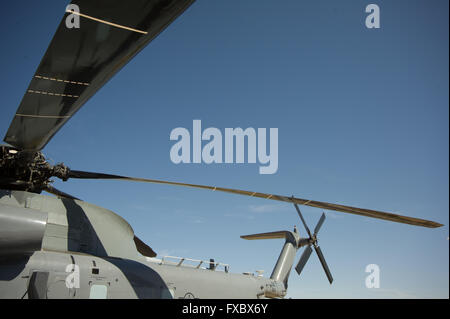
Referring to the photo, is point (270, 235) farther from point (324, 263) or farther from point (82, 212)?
point (82, 212)

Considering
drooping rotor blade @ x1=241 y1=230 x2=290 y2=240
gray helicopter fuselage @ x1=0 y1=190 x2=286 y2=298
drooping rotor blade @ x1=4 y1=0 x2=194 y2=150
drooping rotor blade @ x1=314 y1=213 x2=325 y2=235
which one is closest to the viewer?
drooping rotor blade @ x1=4 y1=0 x2=194 y2=150

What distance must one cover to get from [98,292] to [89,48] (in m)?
5.92

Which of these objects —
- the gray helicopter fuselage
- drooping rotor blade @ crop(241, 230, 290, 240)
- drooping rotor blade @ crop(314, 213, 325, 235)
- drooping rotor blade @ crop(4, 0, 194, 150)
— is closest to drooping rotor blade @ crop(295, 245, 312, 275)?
drooping rotor blade @ crop(314, 213, 325, 235)

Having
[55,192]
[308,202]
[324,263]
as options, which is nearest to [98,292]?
[55,192]

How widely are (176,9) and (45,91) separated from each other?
2028mm

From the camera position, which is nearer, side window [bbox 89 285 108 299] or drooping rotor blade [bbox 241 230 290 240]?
side window [bbox 89 285 108 299]

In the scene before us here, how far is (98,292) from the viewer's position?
7230 millimetres

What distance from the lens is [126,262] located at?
8.33 m

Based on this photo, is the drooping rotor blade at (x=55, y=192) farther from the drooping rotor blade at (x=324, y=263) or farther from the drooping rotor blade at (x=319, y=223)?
the drooping rotor blade at (x=319, y=223)

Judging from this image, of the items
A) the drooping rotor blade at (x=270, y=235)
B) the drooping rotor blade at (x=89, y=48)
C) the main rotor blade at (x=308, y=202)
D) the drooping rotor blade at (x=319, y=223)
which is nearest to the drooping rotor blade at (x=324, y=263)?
the drooping rotor blade at (x=319, y=223)

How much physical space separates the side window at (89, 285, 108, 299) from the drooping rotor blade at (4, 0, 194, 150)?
4.39 meters

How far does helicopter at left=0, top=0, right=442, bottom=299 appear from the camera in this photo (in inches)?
116

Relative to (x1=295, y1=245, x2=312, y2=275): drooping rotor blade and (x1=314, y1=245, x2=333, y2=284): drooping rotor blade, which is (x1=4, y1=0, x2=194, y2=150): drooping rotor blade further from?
(x1=314, y1=245, x2=333, y2=284): drooping rotor blade

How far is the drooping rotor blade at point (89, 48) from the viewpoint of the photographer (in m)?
2.75
